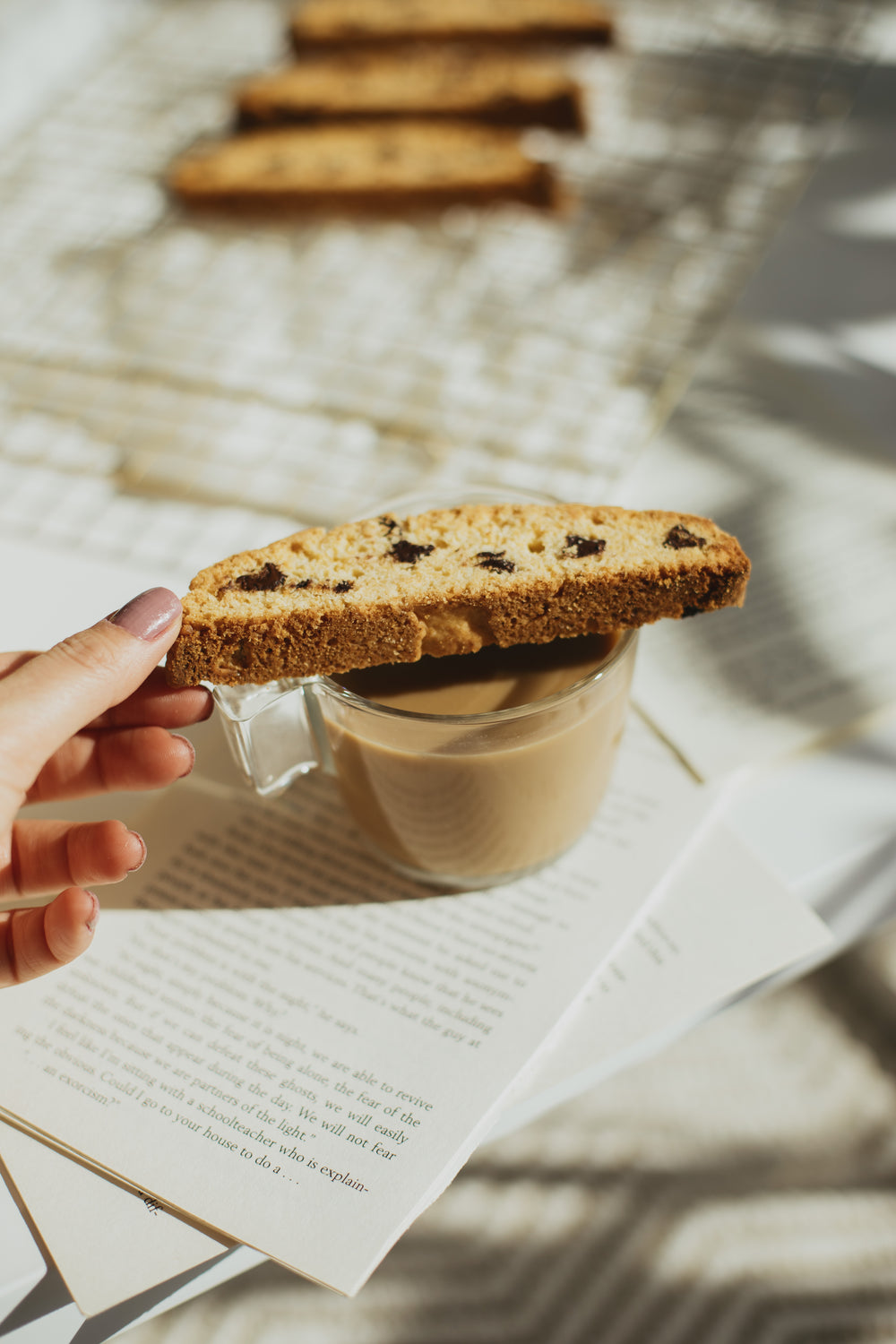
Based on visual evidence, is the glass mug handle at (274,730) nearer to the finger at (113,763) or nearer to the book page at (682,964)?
the finger at (113,763)

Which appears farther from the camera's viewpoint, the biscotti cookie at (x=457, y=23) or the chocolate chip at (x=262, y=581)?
the biscotti cookie at (x=457, y=23)

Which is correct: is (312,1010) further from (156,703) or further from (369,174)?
(369,174)

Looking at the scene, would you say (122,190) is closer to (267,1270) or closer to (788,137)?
(788,137)

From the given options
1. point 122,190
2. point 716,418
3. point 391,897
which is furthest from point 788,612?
point 122,190

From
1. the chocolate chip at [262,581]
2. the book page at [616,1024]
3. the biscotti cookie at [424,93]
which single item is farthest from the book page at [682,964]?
the biscotti cookie at [424,93]

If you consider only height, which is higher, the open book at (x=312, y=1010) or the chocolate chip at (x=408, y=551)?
the chocolate chip at (x=408, y=551)

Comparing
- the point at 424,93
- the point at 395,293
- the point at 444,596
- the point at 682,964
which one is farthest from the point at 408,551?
the point at 424,93

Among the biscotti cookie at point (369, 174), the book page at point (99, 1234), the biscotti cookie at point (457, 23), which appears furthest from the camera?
the biscotti cookie at point (457, 23)
